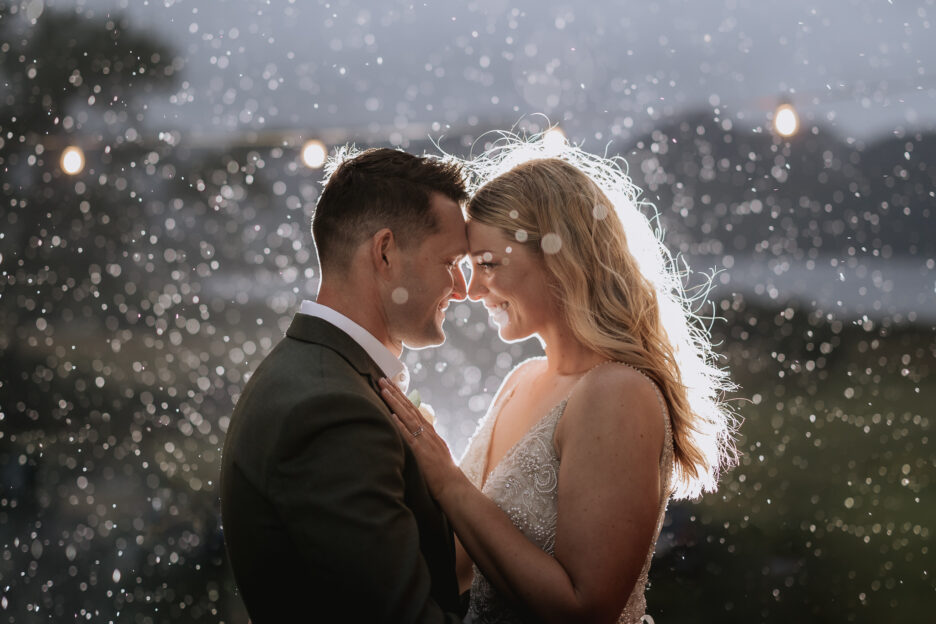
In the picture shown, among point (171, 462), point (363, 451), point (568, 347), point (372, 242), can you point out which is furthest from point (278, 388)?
Result: point (171, 462)

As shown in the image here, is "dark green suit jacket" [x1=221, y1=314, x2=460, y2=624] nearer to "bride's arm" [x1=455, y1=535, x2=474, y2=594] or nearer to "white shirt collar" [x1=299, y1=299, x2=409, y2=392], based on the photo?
"white shirt collar" [x1=299, y1=299, x2=409, y2=392]

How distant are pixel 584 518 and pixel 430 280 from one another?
48cm

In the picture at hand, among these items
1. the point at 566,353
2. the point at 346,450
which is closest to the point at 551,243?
the point at 566,353

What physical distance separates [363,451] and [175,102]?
3.18 m

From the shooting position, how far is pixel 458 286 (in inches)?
59.9

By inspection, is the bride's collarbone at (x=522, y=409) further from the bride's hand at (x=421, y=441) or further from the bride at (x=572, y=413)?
the bride's hand at (x=421, y=441)

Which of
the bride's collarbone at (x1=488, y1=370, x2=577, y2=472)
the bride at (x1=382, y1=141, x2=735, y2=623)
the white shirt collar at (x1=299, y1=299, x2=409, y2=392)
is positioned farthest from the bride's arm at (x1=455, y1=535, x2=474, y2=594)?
the white shirt collar at (x1=299, y1=299, x2=409, y2=392)

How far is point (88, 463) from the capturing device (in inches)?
146

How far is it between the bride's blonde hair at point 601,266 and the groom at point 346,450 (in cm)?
21

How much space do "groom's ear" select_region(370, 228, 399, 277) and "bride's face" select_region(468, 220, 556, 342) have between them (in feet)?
0.71

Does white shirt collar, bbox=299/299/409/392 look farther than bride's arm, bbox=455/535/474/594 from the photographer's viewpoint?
No

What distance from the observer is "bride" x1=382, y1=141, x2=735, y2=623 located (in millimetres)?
1258

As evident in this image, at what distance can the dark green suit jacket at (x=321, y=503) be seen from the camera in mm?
1032

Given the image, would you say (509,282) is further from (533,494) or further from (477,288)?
(533,494)
